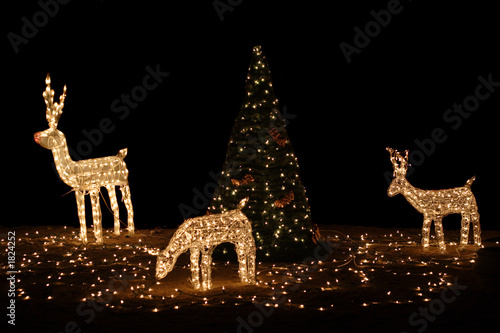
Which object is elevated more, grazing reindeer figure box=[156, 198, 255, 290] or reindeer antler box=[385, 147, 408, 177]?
reindeer antler box=[385, 147, 408, 177]

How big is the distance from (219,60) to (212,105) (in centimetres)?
91

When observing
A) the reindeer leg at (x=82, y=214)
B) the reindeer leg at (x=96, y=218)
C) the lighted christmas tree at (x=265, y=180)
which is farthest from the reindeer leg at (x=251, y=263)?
the reindeer leg at (x=82, y=214)

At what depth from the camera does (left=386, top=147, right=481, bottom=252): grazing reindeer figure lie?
844 centimetres

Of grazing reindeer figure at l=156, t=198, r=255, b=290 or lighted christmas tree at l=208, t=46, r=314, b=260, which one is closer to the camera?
grazing reindeer figure at l=156, t=198, r=255, b=290

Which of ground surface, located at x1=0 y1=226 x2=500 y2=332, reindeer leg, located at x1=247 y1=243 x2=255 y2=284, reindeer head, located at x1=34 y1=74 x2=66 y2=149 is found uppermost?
reindeer head, located at x1=34 y1=74 x2=66 y2=149

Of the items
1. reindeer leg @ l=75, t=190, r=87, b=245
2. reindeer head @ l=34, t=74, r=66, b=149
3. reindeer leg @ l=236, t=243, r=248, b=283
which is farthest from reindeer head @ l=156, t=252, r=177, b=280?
reindeer head @ l=34, t=74, r=66, b=149

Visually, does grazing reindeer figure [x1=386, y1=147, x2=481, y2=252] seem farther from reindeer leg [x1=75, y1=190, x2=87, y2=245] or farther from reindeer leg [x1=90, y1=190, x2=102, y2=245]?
reindeer leg [x1=75, y1=190, x2=87, y2=245]

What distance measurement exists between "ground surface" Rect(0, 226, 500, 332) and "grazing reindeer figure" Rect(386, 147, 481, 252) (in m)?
0.29

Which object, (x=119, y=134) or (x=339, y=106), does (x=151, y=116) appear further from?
(x=339, y=106)

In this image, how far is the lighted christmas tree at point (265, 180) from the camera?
7.89m

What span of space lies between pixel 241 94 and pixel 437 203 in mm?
5138

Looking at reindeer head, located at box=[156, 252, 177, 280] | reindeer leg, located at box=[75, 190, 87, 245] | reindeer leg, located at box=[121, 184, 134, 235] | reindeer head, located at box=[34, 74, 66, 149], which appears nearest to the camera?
reindeer head, located at box=[156, 252, 177, 280]

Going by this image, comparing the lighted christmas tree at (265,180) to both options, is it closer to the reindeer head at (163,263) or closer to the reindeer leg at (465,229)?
the reindeer head at (163,263)

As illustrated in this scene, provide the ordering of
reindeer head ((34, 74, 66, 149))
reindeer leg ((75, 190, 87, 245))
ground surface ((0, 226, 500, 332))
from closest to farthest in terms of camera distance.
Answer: ground surface ((0, 226, 500, 332)) → reindeer head ((34, 74, 66, 149)) → reindeer leg ((75, 190, 87, 245))
